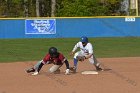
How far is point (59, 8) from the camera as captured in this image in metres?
49.7

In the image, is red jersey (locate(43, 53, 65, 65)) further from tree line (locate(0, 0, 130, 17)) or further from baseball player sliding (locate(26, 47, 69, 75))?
tree line (locate(0, 0, 130, 17))

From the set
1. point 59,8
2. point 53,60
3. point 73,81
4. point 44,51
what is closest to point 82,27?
point 44,51

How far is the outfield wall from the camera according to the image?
120ft

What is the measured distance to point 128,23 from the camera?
37.8m

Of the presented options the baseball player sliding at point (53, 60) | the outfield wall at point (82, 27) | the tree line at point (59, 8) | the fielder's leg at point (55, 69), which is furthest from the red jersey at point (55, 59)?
the tree line at point (59, 8)

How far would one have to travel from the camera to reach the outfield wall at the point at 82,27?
36594 millimetres

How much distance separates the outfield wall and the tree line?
8.61 m

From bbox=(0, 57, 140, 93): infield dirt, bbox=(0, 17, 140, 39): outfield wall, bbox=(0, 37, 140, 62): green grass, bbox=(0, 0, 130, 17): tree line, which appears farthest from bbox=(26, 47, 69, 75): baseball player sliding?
bbox=(0, 0, 130, 17): tree line

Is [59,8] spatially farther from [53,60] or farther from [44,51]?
[53,60]

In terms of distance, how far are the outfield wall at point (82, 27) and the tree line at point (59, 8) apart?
861cm

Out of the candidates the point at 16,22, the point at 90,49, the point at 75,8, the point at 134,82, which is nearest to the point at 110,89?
the point at 134,82

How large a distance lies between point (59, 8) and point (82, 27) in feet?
41.5

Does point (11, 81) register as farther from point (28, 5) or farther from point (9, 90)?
point (28, 5)

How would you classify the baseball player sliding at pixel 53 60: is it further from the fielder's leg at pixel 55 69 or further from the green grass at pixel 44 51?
the green grass at pixel 44 51
